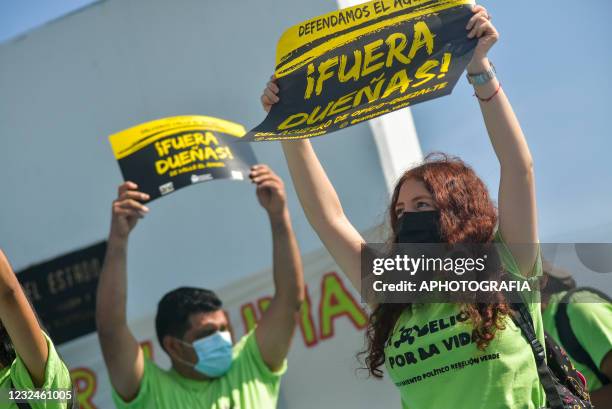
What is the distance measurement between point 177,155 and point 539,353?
82.1 inches

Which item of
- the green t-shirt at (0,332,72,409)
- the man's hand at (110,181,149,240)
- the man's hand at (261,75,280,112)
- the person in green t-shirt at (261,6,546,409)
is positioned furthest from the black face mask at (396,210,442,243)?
the man's hand at (110,181,149,240)

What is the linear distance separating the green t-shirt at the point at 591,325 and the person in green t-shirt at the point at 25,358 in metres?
1.45

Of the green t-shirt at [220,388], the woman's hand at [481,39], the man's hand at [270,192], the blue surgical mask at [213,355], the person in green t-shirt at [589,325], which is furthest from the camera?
the man's hand at [270,192]

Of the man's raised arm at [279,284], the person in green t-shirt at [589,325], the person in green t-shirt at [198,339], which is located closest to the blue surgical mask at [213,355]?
the person in green t-shirt at [198,339]

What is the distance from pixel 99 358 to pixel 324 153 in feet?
4.89

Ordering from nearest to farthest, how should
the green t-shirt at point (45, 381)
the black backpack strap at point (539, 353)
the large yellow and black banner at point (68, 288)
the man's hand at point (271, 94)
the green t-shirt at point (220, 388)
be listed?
1. the black backpack strap at point (539, 353)
2. the green t-shirt at point (45, 381)
3. the man's hand at point (271, 94)
4. the green t-shirt at point (220, 388)
5. the large yellow and black banner at point (68, 288)

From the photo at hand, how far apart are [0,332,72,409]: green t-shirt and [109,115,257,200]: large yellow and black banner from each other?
1369 mm

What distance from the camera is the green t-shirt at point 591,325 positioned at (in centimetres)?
275

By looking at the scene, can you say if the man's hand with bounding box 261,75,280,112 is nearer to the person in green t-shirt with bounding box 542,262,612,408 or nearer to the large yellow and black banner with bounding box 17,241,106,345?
the person in green t-shirt with bounding box 542,262,612,408

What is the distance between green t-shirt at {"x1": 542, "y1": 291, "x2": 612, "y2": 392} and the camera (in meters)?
2.75

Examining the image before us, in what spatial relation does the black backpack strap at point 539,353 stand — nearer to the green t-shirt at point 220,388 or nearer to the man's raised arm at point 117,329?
the green t-shirt at point 220,388

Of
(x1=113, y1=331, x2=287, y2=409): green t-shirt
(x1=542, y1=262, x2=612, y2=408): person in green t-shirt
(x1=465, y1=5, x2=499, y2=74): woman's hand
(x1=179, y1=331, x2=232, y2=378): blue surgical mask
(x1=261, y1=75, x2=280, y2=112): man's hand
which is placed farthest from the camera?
(x1=179, y1=331, x2=232, y2=378): blue surgical mask

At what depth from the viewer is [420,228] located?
7.43 feet

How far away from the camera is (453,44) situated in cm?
227
